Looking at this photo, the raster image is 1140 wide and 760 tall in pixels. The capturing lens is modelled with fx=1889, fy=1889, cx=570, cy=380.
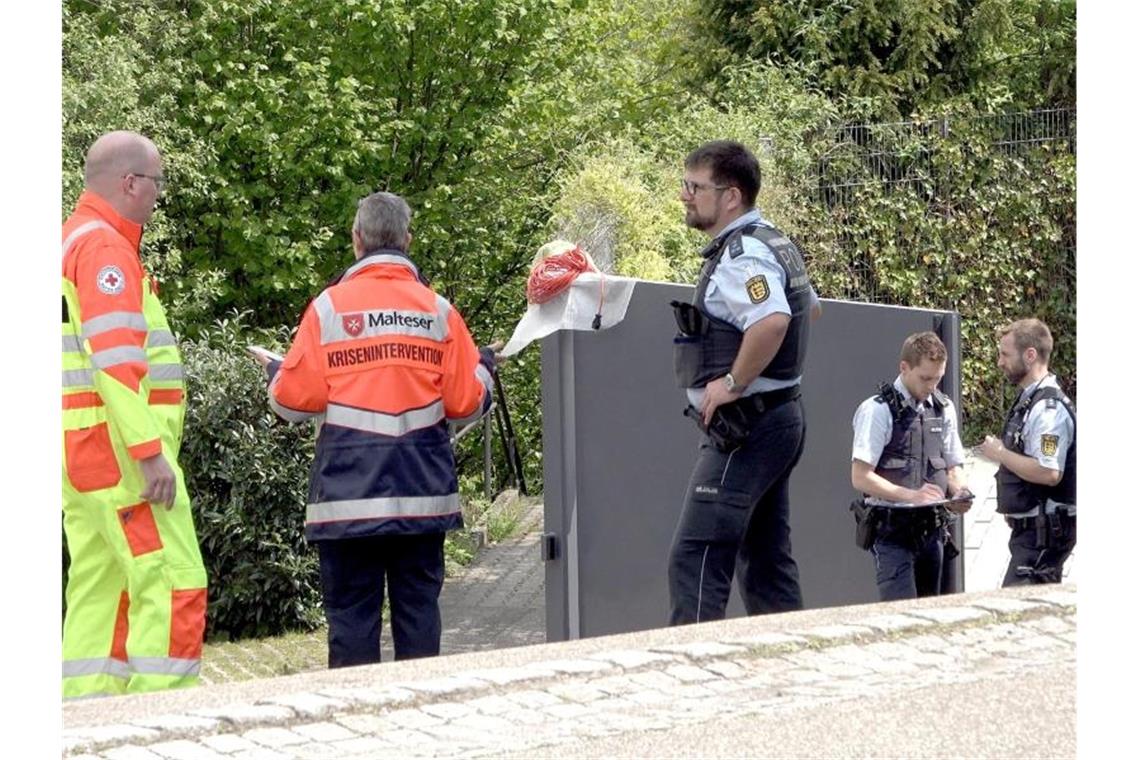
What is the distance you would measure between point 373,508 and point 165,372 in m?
0.80

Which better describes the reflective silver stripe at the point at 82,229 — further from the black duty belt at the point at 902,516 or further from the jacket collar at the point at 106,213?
the black duty belt at the point at 902,516

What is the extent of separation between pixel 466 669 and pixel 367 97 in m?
12.6

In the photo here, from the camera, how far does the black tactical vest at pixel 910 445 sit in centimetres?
775

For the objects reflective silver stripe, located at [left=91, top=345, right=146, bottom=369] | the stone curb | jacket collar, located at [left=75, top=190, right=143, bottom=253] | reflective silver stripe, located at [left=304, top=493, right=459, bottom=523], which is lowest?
the stone curb

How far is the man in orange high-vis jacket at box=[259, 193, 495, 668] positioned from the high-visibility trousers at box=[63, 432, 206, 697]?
53 cm

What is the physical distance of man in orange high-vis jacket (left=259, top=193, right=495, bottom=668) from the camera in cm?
620

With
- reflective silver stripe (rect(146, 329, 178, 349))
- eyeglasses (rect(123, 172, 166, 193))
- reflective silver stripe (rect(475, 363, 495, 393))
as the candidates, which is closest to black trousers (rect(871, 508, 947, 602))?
reflective silver stripe (rect(475, 363, 495, 393))

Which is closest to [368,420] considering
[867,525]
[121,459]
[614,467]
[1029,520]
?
[121,459]

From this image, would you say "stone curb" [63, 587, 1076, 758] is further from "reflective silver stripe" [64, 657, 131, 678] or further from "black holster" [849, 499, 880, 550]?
"black holster" [849, 499, 880, 550]

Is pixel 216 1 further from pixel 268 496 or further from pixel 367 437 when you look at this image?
pixel 367 437

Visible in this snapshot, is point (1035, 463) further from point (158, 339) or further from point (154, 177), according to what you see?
point (154, 177)

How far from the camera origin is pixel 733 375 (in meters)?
6.26

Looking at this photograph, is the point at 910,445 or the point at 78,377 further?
the point at 910,445

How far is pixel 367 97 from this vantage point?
689 inches
